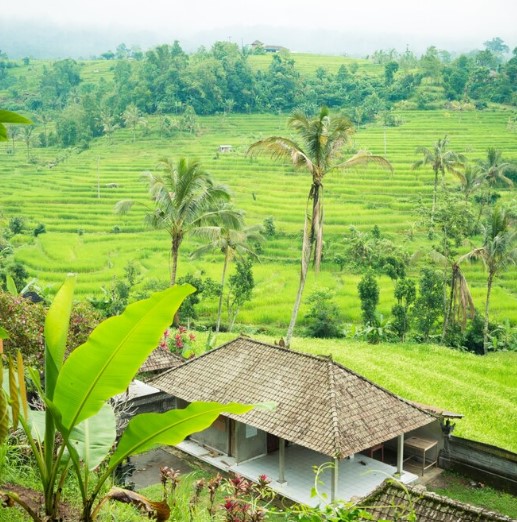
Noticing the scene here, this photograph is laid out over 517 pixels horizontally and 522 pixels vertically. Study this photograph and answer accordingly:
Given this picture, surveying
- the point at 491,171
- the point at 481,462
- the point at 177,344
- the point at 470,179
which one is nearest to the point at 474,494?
the point at 481,462

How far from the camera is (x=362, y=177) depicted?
124 feet

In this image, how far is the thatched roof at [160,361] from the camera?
12938mm

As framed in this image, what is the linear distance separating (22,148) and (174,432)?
1838 inches

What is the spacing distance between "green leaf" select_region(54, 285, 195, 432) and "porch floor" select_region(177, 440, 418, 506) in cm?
622

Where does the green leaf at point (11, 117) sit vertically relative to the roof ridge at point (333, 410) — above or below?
above

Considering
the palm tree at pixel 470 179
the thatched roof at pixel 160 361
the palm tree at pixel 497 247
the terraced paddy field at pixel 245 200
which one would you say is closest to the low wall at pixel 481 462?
the thatched roof at pixel 160 361

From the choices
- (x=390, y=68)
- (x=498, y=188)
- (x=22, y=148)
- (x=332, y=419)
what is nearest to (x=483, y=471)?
(x=332, y=419)

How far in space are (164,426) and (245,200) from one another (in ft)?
102

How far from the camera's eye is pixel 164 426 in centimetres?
396

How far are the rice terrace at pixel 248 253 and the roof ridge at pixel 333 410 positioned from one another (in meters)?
0.11

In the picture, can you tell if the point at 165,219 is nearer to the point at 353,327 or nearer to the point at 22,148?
the point at 353,327

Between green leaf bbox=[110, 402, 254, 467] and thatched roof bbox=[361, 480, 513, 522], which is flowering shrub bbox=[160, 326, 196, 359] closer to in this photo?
thatched roof bbox=[361, 480, 513, 522]

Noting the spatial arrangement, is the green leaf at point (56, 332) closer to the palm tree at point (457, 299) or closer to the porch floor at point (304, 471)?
the porch floor at point (304, 471)

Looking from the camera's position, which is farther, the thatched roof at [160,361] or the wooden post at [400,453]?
the thatched roof at [160,361]
